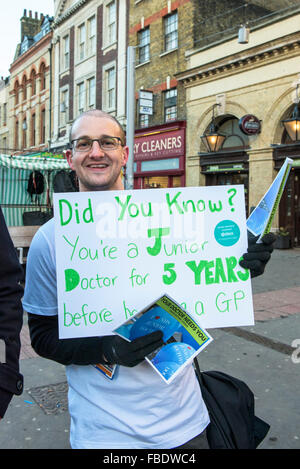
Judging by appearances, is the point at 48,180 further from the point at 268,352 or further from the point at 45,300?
the point at 45,300

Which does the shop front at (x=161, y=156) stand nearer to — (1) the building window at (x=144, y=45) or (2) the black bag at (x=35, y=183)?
(1) the building window at (x=144, y=45)

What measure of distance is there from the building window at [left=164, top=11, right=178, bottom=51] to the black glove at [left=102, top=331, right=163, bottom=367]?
19244 millimetres

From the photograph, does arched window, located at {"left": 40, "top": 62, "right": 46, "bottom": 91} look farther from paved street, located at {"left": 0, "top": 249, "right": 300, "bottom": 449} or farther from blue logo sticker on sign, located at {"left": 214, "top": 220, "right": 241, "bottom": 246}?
blue logo sticker on sign, located at {"left": 214, "top": 220, "right": 241, "bottom": 246}

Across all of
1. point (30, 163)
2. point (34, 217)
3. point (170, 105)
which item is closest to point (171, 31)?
point (170, 105)

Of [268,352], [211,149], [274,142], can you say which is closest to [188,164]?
[211,149]

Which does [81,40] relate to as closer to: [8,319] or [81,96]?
[81,96]

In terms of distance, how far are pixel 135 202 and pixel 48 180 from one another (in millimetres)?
11522

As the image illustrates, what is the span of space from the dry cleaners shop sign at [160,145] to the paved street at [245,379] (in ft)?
40.9

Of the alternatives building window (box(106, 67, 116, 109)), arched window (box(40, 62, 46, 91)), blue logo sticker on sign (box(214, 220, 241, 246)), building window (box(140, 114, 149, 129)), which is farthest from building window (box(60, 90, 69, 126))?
blue logo sticker on sign (box(214, 220, 241, 246))

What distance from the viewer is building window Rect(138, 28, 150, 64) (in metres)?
20.0

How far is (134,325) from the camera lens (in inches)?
57.7

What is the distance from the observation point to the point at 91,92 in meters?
24.1

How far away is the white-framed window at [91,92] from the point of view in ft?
77.8

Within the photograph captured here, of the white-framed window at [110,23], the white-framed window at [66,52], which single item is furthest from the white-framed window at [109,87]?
the white-framed window at [66,52]
